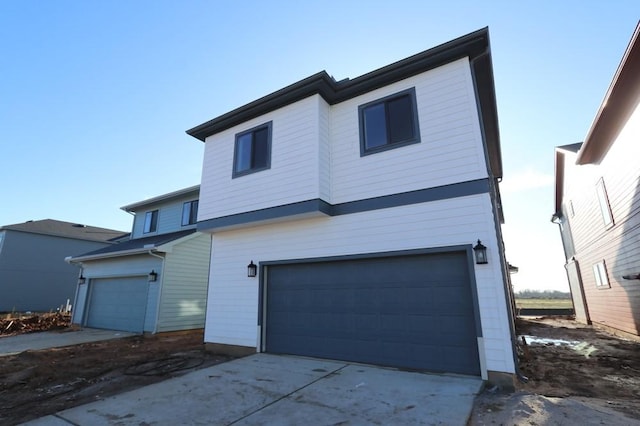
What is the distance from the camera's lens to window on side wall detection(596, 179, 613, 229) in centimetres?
1012

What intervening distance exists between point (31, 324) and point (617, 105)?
77.3ft

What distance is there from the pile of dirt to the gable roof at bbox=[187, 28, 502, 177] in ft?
41.5

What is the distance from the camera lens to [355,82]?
7.19 m

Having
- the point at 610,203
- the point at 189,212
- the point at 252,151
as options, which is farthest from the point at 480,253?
the point at 189,212

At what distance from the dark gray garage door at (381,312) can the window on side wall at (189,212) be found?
317 inches

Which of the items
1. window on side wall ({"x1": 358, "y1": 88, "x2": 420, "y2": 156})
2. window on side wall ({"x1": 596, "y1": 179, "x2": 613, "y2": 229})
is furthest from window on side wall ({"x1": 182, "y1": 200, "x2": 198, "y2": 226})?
window on side wall ({"x1": 596, "y1": 179, "x2": 613, "y2": 229})

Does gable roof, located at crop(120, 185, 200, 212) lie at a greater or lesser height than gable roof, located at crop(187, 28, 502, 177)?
lesser

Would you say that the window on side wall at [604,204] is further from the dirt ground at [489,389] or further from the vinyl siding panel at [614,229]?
the dirt ground at [489,389]

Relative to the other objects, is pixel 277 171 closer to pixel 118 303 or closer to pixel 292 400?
pixel 292 400

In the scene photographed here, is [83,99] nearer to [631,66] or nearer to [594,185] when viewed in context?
[631,66]

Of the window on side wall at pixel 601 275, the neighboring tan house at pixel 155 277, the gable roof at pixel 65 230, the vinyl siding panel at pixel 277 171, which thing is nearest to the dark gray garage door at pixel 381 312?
the vinyl siding panel at pixel 277 171

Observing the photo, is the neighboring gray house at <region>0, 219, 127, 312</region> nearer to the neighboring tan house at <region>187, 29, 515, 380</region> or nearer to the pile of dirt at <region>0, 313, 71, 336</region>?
the pile of dirt at <region>0, 313, 71, 336</region>

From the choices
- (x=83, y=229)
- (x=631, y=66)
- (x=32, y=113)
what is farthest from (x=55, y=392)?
(x=83, y=229)

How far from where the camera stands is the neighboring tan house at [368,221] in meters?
5.54
